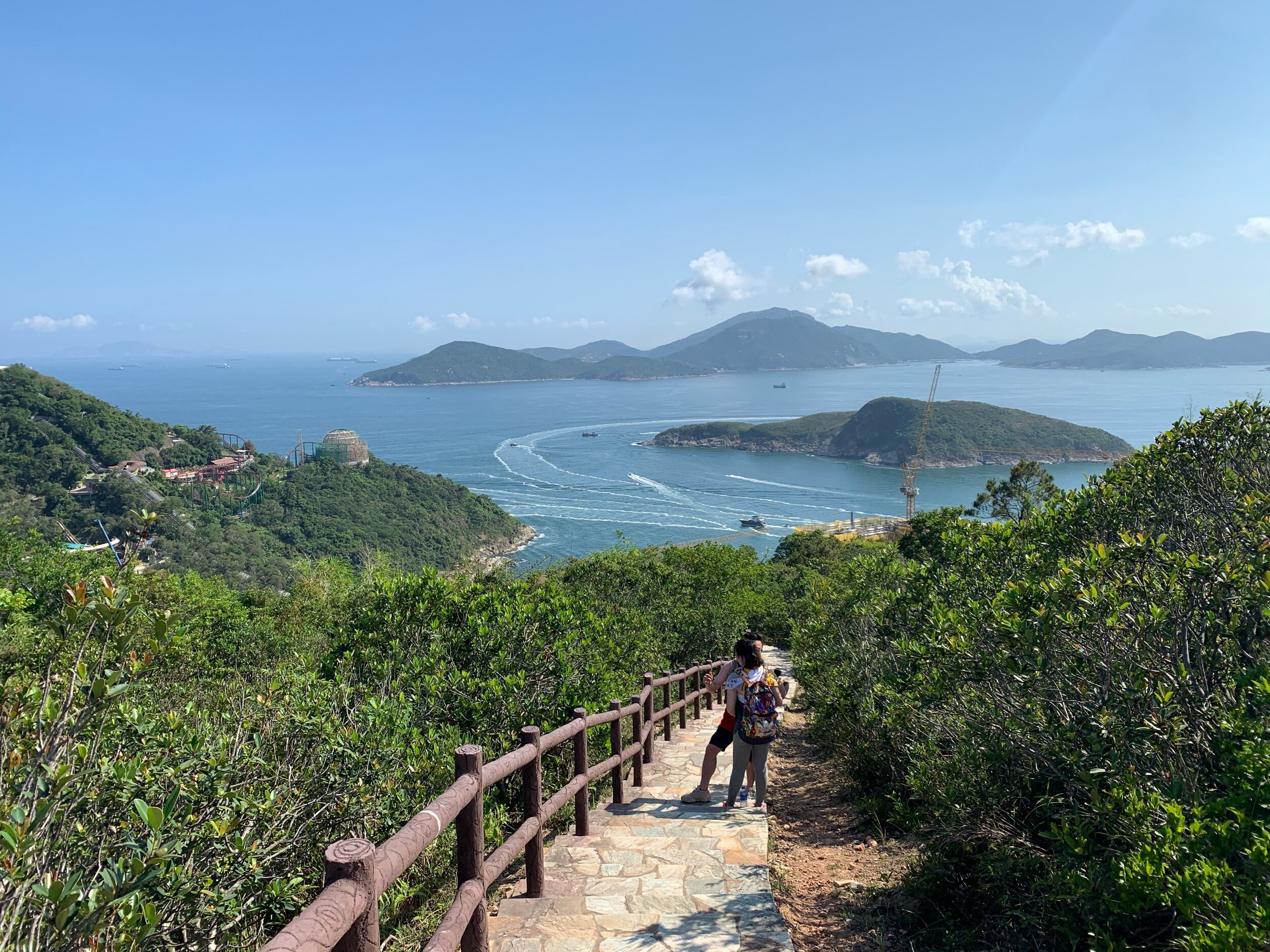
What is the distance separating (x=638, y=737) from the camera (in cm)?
551

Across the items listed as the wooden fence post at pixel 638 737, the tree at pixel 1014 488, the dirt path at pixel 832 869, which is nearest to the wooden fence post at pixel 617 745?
the wooden fence post at pixel 638 737

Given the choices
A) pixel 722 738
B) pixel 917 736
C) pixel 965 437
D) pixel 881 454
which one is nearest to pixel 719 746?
pixel 722 738

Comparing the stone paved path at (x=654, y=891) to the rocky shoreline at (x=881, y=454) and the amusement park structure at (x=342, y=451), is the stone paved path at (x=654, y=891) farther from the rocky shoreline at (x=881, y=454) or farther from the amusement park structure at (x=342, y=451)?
the rocky shoreline at (x=881, y=454)

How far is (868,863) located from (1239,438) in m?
3.29

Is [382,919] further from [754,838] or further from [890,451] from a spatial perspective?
[890,451]

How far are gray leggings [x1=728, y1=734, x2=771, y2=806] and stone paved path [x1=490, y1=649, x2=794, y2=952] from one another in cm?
15

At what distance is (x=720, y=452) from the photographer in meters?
99.8

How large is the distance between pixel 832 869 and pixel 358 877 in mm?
3363

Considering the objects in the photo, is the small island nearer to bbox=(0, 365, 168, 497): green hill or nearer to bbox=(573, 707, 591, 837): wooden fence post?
bbox=(0, 365, 168, 497): green hill

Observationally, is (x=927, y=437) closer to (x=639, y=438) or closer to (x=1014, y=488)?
(x=639, y=438)

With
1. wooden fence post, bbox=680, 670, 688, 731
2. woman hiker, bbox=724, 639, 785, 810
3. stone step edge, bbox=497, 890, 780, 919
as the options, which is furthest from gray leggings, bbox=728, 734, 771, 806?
wooden fence post, bbox=680, 670, 688, 731

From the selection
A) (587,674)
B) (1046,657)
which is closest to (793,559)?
(587,674)

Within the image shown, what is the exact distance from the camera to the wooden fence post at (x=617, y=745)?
4777 millimetres

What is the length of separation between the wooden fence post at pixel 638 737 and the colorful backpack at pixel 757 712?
755mm
